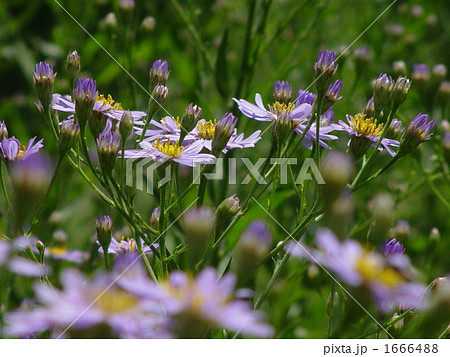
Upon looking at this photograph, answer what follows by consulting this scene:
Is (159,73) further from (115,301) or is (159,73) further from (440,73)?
(440,73)

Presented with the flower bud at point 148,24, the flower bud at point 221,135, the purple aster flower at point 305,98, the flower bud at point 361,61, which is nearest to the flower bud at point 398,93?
the purple aster flower at point 305,98

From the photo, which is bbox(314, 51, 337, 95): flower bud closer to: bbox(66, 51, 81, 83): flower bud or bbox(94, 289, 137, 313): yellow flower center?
bbox(66, 51, 81, 83): flower bud

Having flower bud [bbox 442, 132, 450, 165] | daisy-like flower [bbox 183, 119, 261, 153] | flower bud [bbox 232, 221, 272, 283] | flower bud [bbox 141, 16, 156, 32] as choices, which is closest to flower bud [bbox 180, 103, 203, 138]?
daisy-like flower [bbox 183, 119, 261, 153]

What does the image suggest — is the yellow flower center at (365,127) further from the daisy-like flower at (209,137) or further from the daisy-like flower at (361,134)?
the daisy-like flower at (209,137)

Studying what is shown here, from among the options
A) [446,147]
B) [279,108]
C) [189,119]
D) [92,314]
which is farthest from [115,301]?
[446,147]

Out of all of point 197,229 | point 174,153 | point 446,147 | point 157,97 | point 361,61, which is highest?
point 361,61
